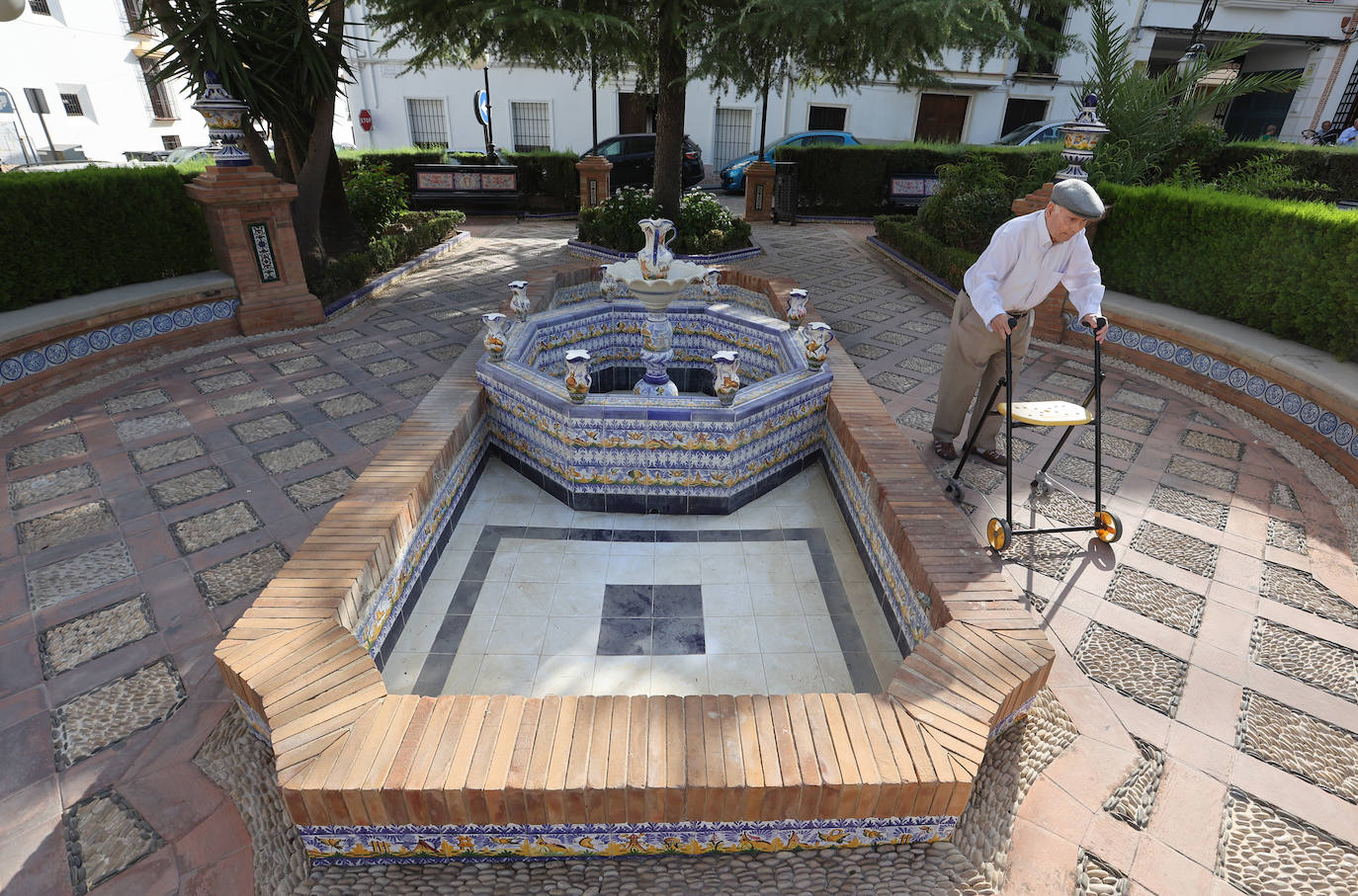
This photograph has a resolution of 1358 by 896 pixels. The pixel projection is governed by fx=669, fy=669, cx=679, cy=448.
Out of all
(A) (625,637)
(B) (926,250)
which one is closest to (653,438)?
(A) (625,637)

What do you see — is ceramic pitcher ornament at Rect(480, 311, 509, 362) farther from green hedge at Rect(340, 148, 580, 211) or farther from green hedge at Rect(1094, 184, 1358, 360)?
green hedge at Rect(340, 148, 580, 211)

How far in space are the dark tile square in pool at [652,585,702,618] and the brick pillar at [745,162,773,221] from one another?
39.6 ft

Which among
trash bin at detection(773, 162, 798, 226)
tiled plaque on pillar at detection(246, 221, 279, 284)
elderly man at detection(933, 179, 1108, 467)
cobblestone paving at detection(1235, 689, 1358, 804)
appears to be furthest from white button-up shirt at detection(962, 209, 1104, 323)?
trash bin at detection(773, 162, 798, 226)

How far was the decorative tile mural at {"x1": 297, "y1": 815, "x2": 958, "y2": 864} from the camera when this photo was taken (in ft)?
7.06

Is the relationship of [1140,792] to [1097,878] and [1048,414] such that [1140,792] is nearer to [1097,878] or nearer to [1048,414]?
[1097,878]

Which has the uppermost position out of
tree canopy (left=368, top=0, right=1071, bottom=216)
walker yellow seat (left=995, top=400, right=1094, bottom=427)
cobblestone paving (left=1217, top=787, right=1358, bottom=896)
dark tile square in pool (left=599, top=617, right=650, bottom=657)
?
tree canopy (left=368, top=0, right=1071, bottom=216)

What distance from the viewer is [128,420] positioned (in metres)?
5.18

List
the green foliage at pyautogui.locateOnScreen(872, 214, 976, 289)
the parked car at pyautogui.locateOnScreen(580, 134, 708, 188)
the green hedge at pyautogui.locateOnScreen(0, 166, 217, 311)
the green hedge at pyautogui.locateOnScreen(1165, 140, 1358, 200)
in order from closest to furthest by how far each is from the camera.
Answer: the green hedge at pyautogui.locateOnScreen(0, 166, 217, 311) → the green foliage at pyautogui.locateOnScreen(872, 214, 976, 289) → the green hedge at pyautogui.locateOnScreen(1165, 140, 1358, 200) → the parked car at pyautogui.locateOnScreen(580, 134, 708, 188)

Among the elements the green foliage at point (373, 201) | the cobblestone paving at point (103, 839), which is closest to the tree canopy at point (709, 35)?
the green foliage at point (373, 201)

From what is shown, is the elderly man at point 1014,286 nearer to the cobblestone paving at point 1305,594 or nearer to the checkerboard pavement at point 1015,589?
the checkerboard pavement at point 1015,589

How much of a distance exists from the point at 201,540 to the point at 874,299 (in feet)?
24.8

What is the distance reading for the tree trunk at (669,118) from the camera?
951 centimetres

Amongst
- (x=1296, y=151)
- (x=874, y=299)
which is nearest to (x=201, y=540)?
(x=874, y=299)

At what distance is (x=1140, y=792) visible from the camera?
2475 millimetres
